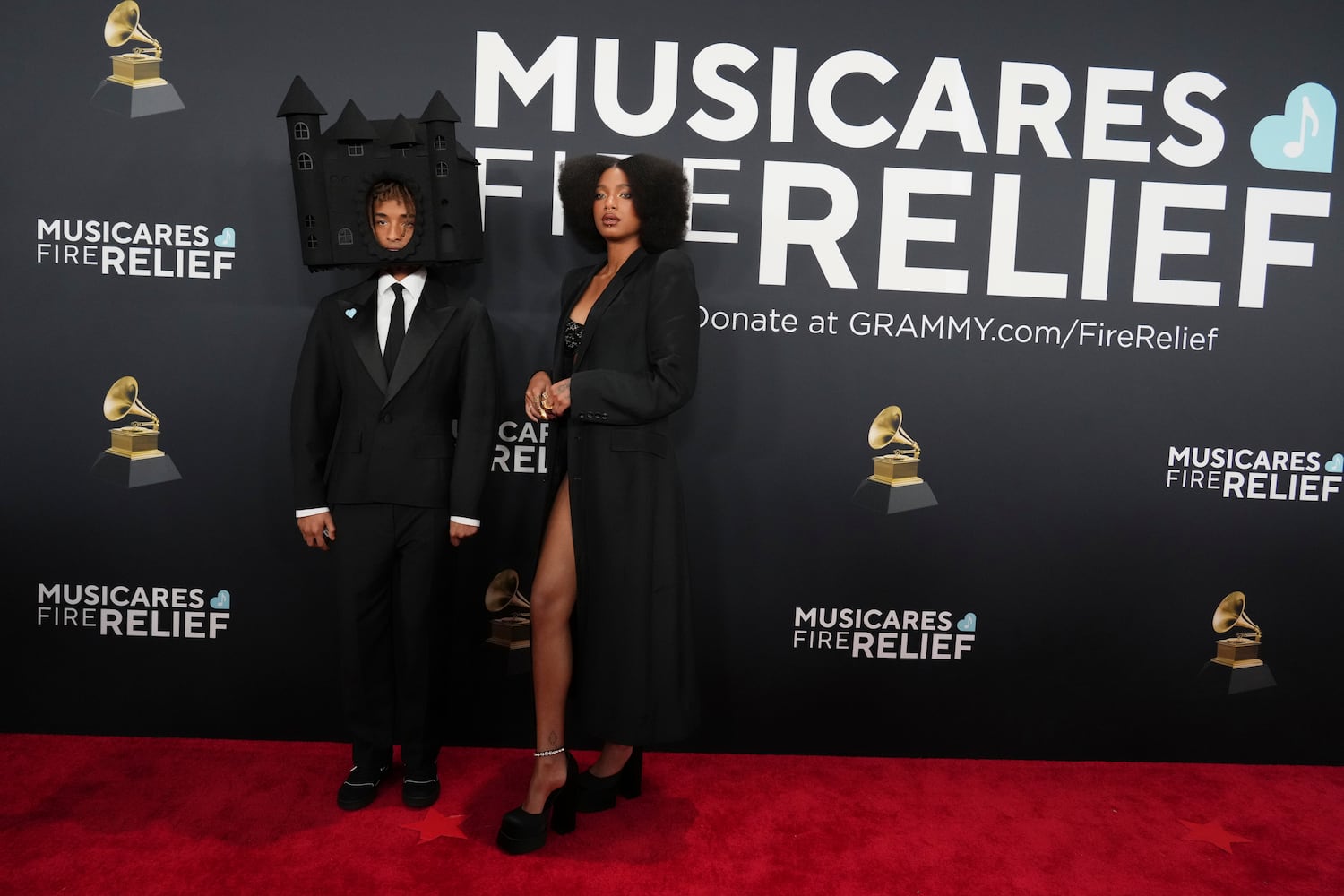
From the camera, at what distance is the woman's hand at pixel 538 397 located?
101 inches

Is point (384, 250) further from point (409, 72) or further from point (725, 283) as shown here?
point (725, 283)

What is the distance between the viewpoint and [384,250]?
266cm

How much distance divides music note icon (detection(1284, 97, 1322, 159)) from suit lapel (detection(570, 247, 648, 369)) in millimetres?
2267

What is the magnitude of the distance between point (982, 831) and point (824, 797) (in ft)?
1.54

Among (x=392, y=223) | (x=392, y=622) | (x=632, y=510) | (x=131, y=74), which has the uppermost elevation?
(x=131, y=74)

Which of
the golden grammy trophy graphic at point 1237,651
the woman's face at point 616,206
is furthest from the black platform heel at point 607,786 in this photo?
the golden grammy trophy graphic at point 1237,651

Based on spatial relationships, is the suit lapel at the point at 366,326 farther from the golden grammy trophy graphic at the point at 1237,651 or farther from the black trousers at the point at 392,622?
the golden grammy trophy graphic at the point at 1237,651

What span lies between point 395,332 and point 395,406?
217 millimetres

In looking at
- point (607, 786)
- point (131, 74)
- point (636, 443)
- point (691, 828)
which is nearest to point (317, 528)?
point (636, 443)

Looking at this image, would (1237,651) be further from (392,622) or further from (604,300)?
(392,622)

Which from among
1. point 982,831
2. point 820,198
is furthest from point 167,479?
point 982,831

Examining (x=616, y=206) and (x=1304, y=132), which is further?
(x=1304, y=132)

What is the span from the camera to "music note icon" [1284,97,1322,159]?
3.23m

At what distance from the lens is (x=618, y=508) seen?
260 centimetres
